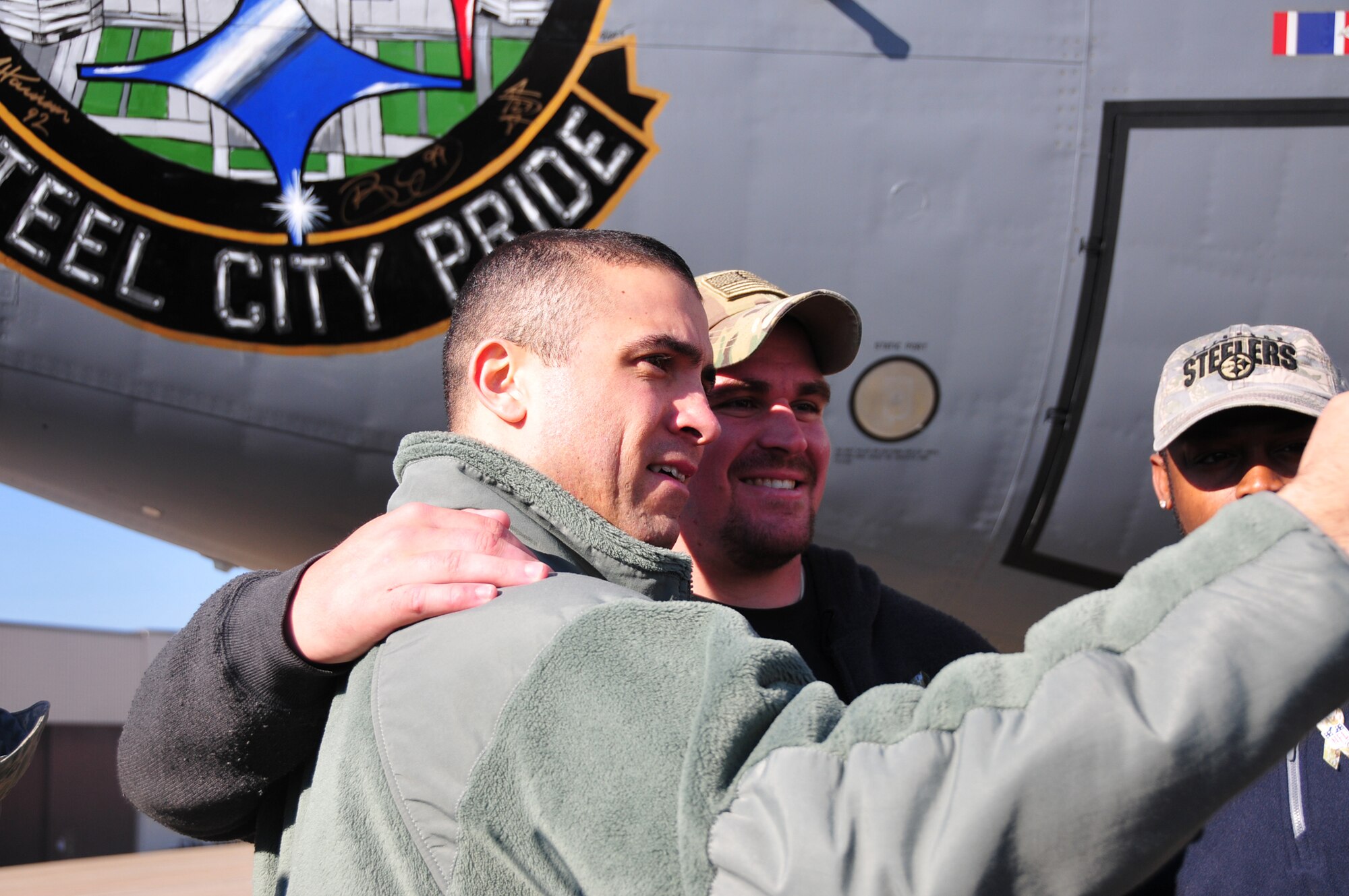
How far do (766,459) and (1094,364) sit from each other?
193 cm

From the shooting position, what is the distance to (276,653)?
1603 millimetres

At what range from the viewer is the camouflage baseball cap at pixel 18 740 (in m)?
4.09

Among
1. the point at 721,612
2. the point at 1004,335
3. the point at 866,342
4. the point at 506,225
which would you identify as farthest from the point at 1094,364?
the point at 721,612

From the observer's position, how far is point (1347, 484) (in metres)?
1.14

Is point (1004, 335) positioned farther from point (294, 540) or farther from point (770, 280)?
point (294, 540)

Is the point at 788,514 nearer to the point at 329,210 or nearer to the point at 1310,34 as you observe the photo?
the point at 329,210

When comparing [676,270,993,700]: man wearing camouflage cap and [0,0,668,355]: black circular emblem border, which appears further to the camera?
[0,0,668,355]: black circular emblem border

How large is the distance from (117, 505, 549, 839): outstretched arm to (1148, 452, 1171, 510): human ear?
6.39 feet

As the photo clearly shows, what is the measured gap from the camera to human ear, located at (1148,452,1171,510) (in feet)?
9.40

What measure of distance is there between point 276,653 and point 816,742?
2.68ft

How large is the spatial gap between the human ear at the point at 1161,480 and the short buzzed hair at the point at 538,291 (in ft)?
4.69
